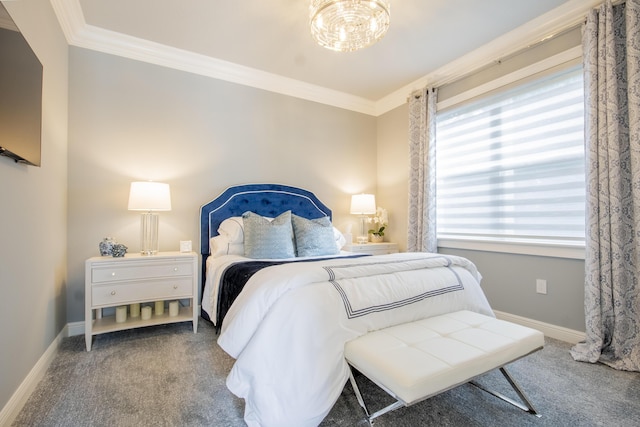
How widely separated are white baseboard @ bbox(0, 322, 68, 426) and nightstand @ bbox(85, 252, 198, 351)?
0.71 feet

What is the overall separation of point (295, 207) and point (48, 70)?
2388 millimetres

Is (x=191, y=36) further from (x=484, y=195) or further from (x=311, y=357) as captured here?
(x=484, y=195)

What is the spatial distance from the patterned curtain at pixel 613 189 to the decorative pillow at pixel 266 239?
2.33 meters

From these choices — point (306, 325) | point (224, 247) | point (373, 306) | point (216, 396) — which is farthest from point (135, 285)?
point (373, 306)

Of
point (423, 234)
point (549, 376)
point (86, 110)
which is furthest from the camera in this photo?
point (423, 234)

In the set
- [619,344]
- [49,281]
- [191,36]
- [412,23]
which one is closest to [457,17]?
[412,23]

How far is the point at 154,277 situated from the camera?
2521mm

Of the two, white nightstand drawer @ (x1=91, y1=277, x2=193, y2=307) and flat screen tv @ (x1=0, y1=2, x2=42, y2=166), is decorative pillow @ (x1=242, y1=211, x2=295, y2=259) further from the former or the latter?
flat screen tv @ (x1=0, y1=2, x2=42, y2=166)

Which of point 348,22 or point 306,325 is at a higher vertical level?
point 348,22

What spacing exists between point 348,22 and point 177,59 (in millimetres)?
1893

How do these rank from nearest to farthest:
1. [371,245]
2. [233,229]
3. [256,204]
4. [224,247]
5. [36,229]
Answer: [36,229] → [224,247] → [233,229] → [256,204] → [371,245]

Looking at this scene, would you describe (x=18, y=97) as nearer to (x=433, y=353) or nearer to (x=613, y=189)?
(x=433, y=353)

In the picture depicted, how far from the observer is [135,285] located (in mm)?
2455

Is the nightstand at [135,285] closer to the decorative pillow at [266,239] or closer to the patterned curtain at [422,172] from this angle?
the decorative pillow at [266,239]
